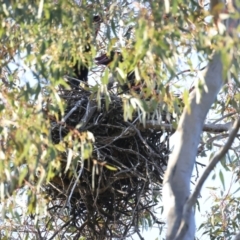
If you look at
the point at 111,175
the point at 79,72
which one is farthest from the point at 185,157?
the point at 79,72

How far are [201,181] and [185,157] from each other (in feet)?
0.78

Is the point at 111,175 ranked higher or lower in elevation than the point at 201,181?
higher

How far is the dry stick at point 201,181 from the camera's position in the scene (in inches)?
107

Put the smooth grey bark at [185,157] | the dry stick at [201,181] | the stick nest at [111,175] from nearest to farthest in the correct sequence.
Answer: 1. the dry stick at [201,181]
2. the smooth grey bark at [185,157]
3. the stick nest at [111,175]

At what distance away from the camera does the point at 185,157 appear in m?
2.99

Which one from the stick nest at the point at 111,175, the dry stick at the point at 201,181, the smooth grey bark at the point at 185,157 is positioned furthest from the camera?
the stick nest at the point at 111,175

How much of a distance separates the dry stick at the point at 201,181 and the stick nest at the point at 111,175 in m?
1.43

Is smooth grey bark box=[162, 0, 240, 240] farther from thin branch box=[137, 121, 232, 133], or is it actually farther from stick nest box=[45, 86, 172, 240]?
stick nest box=[45, 86, 172, 240]

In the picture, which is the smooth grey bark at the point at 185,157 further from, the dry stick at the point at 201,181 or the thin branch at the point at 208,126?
the thin branch at the point at 208,126

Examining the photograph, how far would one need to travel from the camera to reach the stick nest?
435 centimetres

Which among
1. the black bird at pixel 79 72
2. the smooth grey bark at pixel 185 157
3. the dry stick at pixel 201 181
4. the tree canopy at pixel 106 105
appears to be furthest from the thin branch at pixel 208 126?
the dry stick at pixel 201 181

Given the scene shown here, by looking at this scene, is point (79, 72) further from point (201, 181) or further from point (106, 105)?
point (201, 181)

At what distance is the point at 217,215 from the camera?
5191 mm

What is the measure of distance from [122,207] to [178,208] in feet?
5.65
